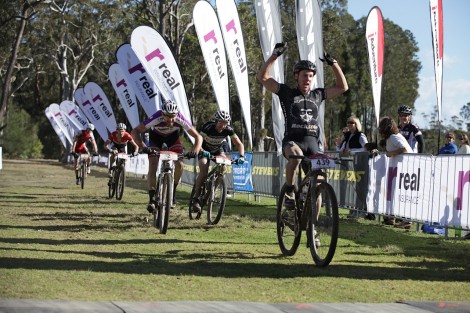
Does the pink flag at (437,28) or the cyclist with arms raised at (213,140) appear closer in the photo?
the cyclist with arms raised at (213,140)

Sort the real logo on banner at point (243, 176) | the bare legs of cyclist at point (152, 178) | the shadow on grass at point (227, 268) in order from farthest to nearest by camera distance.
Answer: the real logo on banner at point (243, 176)
the bare legs of cyclist at point (152, 178)
the shadow on grass at point (227, 268)

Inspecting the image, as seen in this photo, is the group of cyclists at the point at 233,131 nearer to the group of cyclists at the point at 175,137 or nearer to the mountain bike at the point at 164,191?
the group of cyclists at the point at 175,137

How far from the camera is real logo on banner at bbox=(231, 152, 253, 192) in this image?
2125cm

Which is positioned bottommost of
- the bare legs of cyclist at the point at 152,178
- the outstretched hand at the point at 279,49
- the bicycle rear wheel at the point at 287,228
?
the bicycle rear wheel at the point at 287,228

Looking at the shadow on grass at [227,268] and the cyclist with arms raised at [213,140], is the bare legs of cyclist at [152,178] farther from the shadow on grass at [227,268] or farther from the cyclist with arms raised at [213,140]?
the shadow on grass at [227,268]

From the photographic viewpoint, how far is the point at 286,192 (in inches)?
351

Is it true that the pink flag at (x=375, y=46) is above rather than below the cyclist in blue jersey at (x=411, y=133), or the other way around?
above

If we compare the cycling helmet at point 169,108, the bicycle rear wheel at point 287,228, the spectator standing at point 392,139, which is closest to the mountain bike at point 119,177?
the cycling helmet at point 169,108

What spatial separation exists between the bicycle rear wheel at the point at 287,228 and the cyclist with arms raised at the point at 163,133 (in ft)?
10.1

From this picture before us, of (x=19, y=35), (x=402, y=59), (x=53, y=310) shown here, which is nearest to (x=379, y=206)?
(x=53, y=310)

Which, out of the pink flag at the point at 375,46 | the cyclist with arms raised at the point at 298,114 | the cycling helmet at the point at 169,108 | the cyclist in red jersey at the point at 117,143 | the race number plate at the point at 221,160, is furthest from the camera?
the cyclist in red jersey at the point at 117,143

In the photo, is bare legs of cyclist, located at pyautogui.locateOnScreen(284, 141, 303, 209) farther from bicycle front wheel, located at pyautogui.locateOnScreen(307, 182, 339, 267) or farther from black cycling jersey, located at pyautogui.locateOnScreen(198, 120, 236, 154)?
black cycling jersey, located at pyautogui.locateOnScreen(198, 120, 236, 154)

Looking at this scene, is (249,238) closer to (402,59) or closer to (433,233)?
(433,233)

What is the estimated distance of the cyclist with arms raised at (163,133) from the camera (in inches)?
472
